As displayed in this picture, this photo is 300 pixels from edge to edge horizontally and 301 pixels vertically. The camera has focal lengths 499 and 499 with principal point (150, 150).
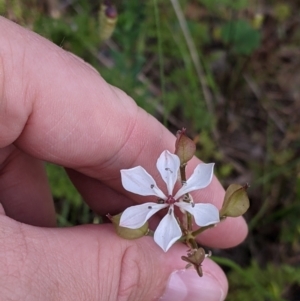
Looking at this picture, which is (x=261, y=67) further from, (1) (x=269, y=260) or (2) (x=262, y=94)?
(1) (x=269, y=260)

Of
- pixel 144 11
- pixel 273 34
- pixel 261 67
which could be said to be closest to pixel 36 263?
pixel 144 11

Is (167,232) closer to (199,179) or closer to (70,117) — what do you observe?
(199,179)

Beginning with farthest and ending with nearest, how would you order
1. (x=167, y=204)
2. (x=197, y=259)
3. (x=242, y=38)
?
(x=242, y=38), (x=167, y=204), (x=197, y=259)

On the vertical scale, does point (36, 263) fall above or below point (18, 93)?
below

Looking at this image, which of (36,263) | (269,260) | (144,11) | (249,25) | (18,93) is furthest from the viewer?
(249,25)

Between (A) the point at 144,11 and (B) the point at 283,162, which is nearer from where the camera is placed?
(A) the point at 144,11

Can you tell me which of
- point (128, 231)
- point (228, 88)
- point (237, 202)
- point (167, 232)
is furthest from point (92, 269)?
point (228, 88)

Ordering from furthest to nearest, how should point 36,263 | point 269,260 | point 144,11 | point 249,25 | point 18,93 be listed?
point 249,25 → point 269,260 → point 144,11 → point 18,93 → point 36,263
